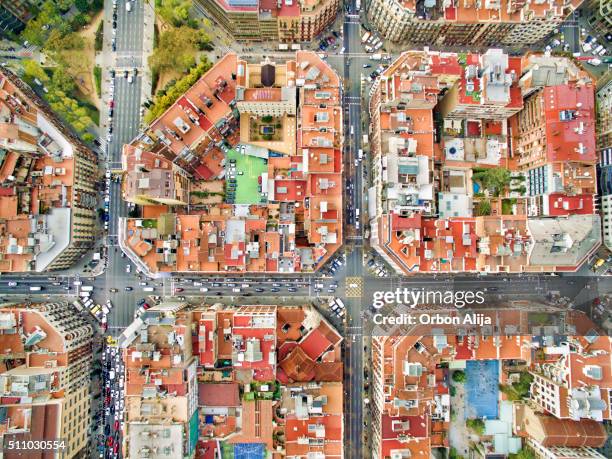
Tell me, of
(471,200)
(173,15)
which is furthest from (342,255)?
(173,15)

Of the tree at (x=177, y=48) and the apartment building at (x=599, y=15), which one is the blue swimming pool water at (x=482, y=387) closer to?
the apartment building at (x=599, y=15)

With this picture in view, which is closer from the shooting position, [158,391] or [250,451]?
[158,391]

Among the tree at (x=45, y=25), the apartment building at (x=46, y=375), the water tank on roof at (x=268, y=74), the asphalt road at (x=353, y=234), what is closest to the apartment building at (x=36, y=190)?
the apartment building at (x=46, y=375)

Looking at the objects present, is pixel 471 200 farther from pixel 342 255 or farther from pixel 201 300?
pixel 201 300

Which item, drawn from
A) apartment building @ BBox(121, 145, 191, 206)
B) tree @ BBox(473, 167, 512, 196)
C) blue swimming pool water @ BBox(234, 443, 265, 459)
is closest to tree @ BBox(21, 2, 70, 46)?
apartment building @ BBox(121, 145, 191, 206)

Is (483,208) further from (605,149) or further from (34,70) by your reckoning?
(34,70)

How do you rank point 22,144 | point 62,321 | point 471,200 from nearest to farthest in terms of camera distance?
point 22,144, point 62,321, point 471,200

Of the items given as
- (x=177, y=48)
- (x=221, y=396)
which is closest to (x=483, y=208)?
(x=221, y=396)
